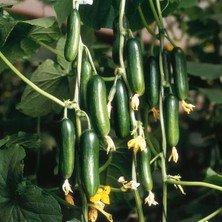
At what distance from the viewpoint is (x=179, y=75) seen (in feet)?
3.66

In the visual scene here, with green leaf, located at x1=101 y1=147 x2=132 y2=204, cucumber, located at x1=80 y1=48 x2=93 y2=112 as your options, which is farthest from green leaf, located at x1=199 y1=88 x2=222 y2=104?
cucumber, located at x1=80 y1=48 x2=93 y2=112

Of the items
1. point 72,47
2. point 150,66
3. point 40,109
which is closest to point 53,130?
point 40,109

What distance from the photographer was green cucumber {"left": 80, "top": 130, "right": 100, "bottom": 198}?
0.95 meters

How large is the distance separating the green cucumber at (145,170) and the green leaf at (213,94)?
2.45 ft

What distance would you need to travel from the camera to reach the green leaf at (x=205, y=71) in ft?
5.79

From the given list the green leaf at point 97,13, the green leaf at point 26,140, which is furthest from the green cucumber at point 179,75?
the green leaf at point 26,140

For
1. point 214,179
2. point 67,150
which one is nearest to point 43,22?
point 67,150

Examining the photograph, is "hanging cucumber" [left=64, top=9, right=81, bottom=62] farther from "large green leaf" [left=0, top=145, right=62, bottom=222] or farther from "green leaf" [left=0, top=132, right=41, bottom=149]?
"green leaf" [left=0, top=132, right=41, bottom=149]

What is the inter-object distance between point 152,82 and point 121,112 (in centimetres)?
12

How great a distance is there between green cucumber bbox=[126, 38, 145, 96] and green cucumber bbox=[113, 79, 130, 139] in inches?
0.8

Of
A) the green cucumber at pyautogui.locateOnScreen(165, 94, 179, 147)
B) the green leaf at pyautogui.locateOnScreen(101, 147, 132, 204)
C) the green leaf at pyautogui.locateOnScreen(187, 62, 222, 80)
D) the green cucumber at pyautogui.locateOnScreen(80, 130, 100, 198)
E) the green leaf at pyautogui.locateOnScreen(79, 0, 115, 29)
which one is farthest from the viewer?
the green leaf at pyautogui.locateOnScreen(187, 62, 222, 80)

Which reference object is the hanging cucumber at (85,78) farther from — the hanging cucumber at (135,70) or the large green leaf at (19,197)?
the large green leaf at (19,197)

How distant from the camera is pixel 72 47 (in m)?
0.98

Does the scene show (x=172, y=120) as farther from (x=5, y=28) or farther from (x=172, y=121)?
(x=5, y=28)
